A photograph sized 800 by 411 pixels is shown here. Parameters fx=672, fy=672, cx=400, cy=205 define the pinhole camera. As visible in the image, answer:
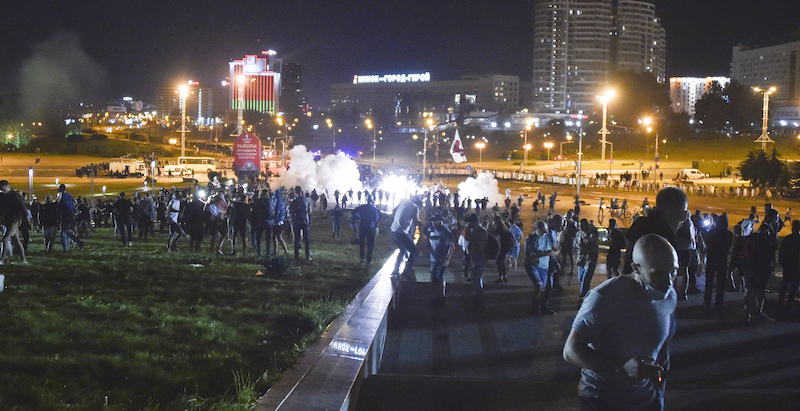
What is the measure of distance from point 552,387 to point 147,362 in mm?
3481

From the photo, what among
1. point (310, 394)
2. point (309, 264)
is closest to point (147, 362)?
point (310, 394)

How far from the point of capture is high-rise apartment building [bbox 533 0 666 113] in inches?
6152

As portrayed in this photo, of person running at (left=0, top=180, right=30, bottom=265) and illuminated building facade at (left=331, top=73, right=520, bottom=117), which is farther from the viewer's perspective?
illuminated building facade at (left=331, top=73, right=520, bottom=117)

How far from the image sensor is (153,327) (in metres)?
7.03

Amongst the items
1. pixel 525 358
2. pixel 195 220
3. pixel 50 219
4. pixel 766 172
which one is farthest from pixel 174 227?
pixel 766 172

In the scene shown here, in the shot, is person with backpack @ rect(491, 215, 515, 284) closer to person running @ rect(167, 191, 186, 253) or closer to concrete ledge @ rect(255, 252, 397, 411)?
concrete ledge @ rect(255, 252, 397, 411)

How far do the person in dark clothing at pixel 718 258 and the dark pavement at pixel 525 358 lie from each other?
37cm

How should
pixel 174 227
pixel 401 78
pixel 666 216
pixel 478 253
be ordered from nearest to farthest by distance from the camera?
pixel 666 216, pixel 478 253, pixel 174 227, pixel 401 78

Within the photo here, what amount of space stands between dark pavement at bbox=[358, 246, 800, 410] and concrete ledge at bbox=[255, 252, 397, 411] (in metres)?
0.24

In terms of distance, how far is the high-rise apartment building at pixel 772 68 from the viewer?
145500mm

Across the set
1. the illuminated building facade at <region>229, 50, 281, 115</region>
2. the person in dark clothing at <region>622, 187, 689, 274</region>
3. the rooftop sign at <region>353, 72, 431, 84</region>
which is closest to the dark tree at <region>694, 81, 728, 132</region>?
the rooftop sign at <region>353, 72, 431, 84</region>

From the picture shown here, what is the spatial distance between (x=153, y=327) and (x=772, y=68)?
6785 inches

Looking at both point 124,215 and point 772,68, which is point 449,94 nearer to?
point 772,68

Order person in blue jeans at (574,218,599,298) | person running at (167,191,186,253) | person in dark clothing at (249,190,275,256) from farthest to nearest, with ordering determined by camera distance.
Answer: person running at (167,191,186,253)
person in dark clothing at (249,190,275,256)
person in blue jeans at (574,218,599,298)
